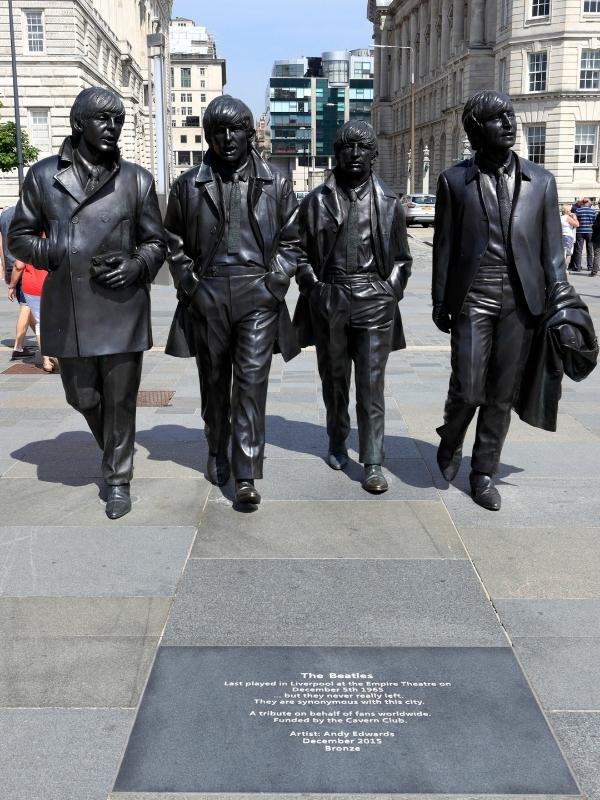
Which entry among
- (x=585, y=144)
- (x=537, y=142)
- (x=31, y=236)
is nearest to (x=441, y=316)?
(x=31, y=236)

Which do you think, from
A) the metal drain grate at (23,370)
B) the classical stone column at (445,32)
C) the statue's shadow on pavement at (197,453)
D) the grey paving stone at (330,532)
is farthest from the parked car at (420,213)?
the grey paving stone at (330,532)

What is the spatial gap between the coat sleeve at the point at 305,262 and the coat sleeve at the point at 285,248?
13cm

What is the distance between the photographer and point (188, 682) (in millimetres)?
3209

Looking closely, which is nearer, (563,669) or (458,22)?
(563,669)

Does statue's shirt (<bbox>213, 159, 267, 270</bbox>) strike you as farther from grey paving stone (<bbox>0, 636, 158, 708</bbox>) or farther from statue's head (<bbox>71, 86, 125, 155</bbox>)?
grey paving stone (<bbox>0, 636, 158, 708</bbox>)

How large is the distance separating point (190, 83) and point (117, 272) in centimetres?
16263

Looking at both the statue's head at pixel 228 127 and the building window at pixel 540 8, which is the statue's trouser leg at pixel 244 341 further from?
the building window at pixel 540 8

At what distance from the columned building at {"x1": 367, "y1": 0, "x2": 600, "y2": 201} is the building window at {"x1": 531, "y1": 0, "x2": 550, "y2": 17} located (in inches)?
2.3

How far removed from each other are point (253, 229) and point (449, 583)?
2094mm

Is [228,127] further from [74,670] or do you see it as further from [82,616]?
[74,670]

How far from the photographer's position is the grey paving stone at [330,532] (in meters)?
4.46

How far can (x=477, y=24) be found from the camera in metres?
64.9

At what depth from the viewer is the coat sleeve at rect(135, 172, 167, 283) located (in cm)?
476

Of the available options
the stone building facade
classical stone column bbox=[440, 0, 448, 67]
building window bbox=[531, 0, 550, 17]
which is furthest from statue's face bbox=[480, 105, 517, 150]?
classical stone column bbox=[440, 0, 448, 67]
